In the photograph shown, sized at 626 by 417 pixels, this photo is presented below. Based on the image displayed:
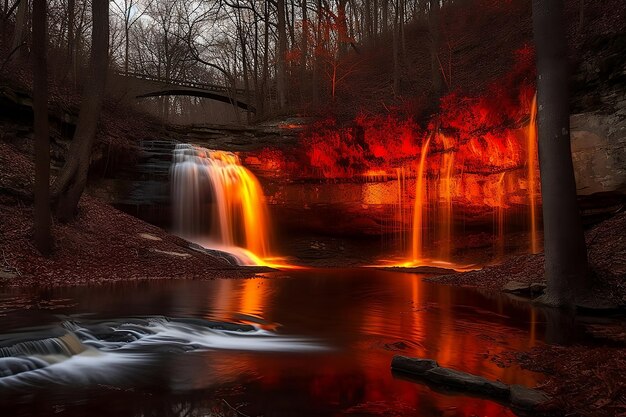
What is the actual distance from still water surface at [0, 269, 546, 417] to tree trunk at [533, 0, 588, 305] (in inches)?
44.7

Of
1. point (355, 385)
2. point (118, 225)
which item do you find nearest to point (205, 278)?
point (118, 225)

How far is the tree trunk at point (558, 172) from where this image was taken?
9078mm

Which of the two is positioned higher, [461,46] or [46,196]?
[461,46]

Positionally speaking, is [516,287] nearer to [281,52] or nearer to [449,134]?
[449,134]

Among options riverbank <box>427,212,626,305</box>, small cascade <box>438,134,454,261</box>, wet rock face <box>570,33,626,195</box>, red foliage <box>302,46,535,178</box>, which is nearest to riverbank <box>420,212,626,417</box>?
riverbank <box>427,212,626,305</box>

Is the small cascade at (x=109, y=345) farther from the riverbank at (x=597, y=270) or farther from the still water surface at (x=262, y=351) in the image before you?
the riverbank at (x=597, y=270)

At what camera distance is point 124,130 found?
68.6 feet

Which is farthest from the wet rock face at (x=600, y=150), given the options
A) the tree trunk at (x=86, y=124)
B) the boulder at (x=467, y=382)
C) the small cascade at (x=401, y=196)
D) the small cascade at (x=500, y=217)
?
the tree trunk at (x=86, y=124)

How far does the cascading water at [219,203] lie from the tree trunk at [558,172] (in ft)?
40.6

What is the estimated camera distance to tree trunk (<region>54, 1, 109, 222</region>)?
1320 centimetres

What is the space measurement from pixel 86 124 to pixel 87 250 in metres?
3.86

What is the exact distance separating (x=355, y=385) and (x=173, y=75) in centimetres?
4218

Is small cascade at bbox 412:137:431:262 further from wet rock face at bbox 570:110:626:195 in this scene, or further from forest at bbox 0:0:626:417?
wet rock face at bbox 570:110:626:195

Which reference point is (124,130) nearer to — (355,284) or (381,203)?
(381,203)
